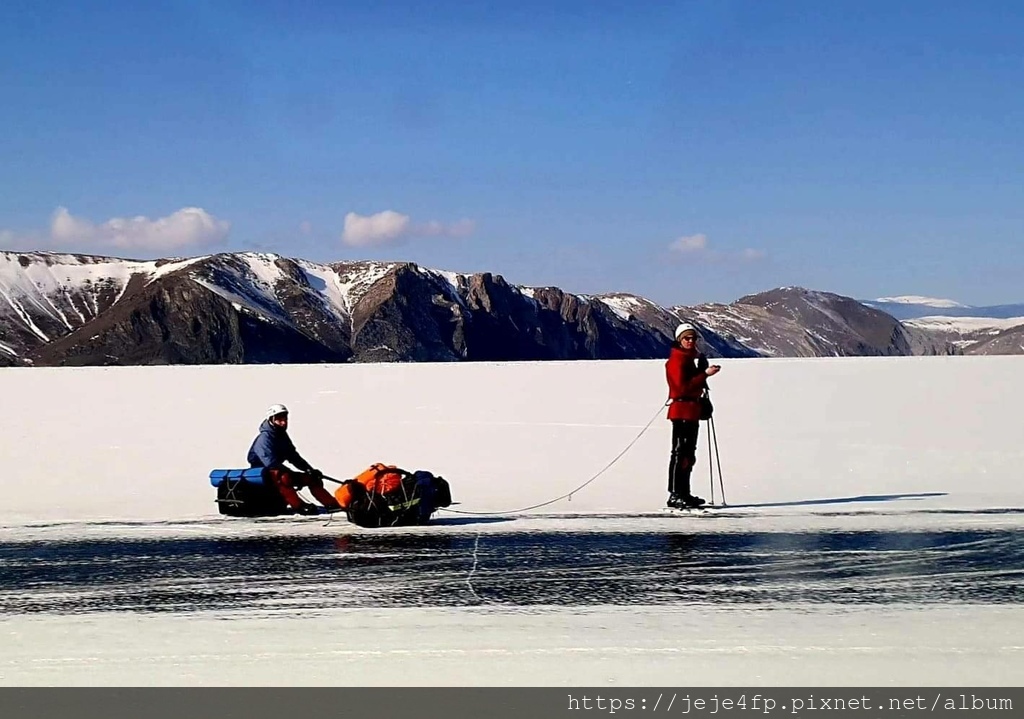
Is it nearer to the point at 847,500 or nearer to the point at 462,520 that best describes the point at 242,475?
the point at 462,520

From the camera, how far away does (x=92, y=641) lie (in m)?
6.37

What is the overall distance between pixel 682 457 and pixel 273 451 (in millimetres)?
4548

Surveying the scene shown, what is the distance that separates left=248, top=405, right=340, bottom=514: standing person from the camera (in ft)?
38.3

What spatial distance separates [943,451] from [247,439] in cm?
1263

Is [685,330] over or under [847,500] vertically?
over

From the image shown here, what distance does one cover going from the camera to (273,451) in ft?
38.9

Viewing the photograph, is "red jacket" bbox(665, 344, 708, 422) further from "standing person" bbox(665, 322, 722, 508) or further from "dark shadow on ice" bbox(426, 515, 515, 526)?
"dark shadow on ice" bbox(426, 515, 515, 526)

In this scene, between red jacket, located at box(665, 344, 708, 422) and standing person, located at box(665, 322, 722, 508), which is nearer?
standing person, located at box(665, 322, 722, 508)

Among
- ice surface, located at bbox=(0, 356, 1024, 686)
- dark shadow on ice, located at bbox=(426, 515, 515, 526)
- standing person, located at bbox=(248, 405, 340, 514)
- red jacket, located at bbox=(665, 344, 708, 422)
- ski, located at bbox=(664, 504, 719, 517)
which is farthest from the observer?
red jacket, located at bbox=(665, 344, 708, 422)

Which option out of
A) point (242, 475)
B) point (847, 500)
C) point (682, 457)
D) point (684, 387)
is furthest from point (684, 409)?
point (242, 475)

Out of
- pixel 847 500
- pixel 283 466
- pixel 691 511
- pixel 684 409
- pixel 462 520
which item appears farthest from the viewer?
pixel 847 500

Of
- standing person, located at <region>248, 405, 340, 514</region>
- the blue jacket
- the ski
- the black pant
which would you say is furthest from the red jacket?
the blue jacket
